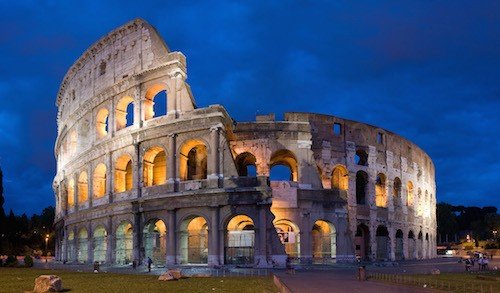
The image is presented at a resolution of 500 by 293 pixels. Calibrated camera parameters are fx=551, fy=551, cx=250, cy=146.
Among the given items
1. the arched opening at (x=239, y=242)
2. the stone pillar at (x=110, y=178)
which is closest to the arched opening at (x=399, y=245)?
the arched opening at (x=239, y=242)

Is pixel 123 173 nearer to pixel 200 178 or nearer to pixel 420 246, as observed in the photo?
pixel 200 178

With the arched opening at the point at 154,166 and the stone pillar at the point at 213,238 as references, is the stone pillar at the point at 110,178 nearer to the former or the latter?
the arched opening at the point at 154,166

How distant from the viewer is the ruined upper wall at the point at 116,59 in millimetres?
37250

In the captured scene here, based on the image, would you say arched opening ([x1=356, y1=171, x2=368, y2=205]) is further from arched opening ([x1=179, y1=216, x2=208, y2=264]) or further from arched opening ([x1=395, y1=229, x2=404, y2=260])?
arched opening ([x1=179, y1=216, x2=208, y2=264])

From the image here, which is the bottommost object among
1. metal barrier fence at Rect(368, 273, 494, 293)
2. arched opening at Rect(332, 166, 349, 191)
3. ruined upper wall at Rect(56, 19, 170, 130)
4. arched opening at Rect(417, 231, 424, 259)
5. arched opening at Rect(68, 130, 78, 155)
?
arched opening at Rect(417, 231, 424, 259)

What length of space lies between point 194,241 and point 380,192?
18.2 meters

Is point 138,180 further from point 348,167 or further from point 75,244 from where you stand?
point 348,167

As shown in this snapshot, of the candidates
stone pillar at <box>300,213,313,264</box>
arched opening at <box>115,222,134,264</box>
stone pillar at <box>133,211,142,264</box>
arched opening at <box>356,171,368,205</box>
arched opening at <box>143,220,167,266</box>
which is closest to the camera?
stone pillar at <box>300,213,313,264</box>

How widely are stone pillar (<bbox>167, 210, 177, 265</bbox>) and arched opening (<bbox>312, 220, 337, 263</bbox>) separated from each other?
931 centimetres

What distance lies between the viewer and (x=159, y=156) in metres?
38.6

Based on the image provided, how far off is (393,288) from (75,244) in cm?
3055

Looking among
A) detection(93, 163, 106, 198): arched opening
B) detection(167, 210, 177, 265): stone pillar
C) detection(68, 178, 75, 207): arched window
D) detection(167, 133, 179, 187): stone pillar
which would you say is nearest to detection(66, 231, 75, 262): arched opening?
detection(68, 178, 75, 207): arched window

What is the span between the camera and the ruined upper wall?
3725 cm

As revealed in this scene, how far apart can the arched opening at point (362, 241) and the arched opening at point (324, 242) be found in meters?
5.93
